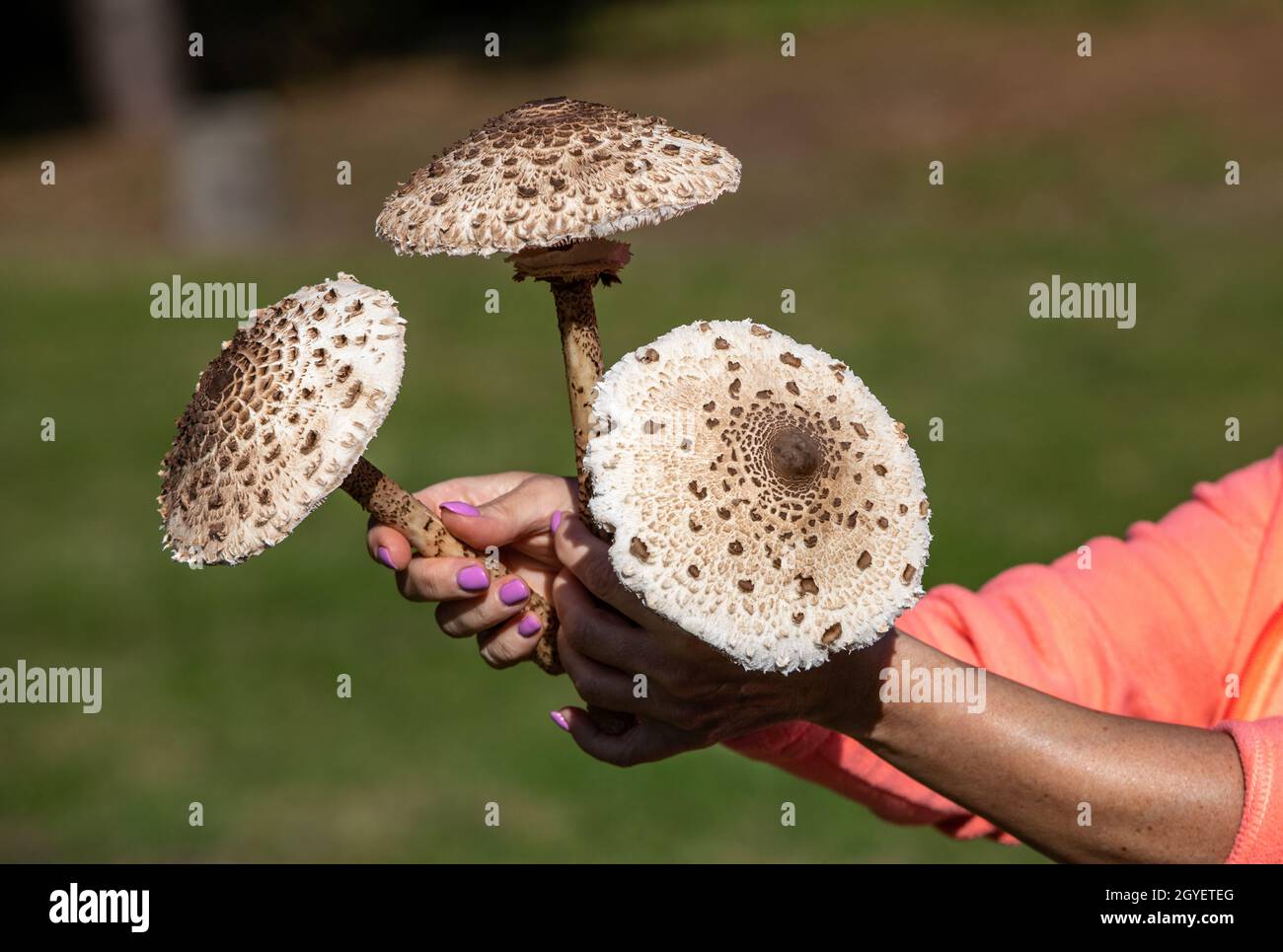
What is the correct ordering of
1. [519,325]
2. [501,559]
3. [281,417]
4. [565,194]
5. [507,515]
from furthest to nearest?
[519,325] < [501,559] < [507,515] < [281,417] < [565,194]

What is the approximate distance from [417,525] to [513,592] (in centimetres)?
24

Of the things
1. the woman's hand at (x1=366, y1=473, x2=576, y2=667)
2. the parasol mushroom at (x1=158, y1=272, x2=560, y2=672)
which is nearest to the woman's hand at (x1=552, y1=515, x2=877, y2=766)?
the woman's hand at (x1=366, y1=473, x2=576, y2=667)

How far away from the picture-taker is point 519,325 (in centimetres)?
1434

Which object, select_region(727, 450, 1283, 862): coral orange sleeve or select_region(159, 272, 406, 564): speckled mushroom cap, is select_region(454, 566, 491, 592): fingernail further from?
select_region(727, 450, 1283, 862): coral orange sleeve

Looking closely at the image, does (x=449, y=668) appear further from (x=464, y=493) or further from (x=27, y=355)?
(x=27, y=355)

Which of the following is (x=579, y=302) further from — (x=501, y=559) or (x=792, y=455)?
(x=501, y=559)

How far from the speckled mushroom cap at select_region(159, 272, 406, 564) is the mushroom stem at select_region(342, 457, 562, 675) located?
9.4 inches

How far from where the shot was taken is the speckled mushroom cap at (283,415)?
2578 mm

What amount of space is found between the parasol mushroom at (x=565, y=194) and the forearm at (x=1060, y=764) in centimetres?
77

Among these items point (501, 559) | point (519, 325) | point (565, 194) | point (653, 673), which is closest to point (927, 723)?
point (653, 673)

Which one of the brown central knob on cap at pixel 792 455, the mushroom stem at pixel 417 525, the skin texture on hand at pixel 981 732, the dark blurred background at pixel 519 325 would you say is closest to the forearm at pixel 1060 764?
the skin texture on hand at pixel 981 732

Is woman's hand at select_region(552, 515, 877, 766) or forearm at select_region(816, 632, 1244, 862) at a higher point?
woman's hand at select_region(552, 515, 877, 766)

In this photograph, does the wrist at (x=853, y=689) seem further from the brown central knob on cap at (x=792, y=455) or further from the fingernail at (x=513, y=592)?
the fingernail at (x=513, y=592)

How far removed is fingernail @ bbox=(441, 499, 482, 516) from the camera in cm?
311
